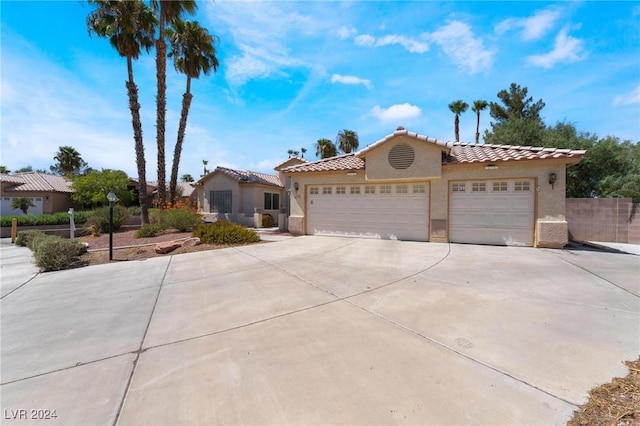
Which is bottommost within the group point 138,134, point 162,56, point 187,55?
point 138,134

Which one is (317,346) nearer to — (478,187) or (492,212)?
(492,212)

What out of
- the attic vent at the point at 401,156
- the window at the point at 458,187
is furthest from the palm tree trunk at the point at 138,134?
the window at the point at 458,187

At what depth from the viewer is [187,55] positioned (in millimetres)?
20062

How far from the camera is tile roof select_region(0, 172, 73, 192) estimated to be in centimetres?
2534

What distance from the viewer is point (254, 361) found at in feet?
10.1

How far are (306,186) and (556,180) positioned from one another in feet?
32.9

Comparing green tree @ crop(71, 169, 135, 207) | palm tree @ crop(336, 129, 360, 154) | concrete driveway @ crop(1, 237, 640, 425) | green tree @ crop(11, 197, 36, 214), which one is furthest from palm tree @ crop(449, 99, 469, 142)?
green tree @ crop(11, 197, 36, 214)

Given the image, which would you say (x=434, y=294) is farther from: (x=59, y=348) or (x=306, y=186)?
(x=306, y=186)

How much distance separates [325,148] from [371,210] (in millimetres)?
24736

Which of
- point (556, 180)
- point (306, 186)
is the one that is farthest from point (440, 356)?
point (306, 186)

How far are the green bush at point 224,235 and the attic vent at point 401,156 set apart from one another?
6.82 metres

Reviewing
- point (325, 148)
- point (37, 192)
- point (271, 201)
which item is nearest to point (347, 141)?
point (325, 148)

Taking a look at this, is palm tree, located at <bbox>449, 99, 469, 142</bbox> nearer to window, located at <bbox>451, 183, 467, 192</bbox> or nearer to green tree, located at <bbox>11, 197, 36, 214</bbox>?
window, located at <bbox>451, 183, 467, 192</bbox>

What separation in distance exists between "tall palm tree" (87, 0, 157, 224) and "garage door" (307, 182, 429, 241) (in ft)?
38.4
